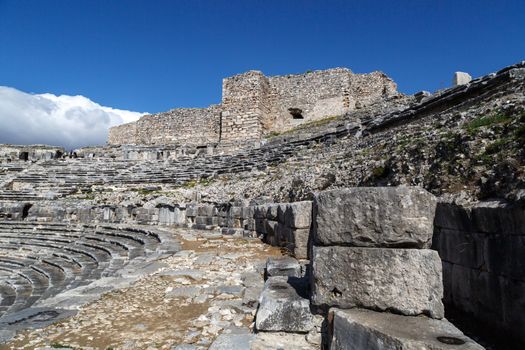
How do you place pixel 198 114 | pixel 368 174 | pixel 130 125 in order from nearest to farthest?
pixel 368 174 → pixel 198 114 → pixel 130 125

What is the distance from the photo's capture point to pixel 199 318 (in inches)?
132

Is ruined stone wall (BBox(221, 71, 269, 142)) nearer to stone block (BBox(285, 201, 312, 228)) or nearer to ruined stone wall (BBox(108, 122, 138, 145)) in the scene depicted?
ruined stone wall (BBox(108, 122, 138, 145))

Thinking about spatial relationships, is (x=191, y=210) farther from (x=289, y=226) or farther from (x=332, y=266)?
(x=332, y=266)

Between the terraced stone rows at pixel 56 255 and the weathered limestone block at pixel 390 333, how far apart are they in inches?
160

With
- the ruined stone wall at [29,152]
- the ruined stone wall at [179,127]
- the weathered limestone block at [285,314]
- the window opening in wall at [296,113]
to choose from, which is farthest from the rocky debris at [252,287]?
the ruined stone wall at [179,127]

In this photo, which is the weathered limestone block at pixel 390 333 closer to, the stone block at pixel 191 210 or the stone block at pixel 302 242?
the stone block at pixel 302 242

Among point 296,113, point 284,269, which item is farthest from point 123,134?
point 284,269

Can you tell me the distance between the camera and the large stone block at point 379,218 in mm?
2648

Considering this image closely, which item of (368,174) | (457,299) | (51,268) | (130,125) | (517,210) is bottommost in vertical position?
(51,268)

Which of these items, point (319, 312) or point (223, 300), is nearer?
point (319, 312)

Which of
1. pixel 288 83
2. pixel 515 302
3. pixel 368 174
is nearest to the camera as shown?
pixel 515 302

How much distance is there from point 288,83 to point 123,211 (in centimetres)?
1902

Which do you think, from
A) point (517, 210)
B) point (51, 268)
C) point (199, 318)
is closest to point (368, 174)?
point (517, 210)

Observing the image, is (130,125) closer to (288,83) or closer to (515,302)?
(288,83)
